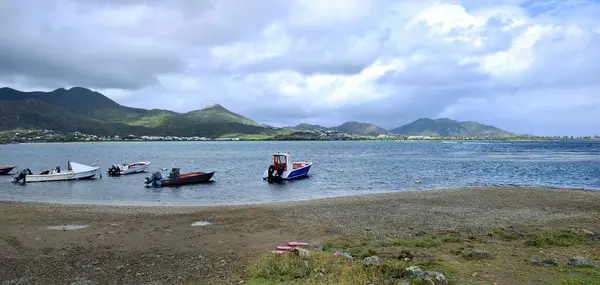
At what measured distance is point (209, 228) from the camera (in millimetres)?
20359

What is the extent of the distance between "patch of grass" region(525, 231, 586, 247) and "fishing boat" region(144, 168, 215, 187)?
123ft

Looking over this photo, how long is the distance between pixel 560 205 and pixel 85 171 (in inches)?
2041

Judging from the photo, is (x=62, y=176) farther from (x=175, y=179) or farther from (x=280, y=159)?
(x=280, y=159)

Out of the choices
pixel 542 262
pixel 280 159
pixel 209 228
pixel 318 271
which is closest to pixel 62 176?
pixel 280 159

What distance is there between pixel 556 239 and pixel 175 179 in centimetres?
3904

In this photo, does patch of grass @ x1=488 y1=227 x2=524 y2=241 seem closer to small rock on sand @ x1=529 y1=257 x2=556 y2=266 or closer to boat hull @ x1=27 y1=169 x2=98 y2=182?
small rock on sand @ x1=529 y1=257 x2=556 y2=266

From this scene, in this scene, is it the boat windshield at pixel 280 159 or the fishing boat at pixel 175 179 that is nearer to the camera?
the fishing boat at pixel 175 179

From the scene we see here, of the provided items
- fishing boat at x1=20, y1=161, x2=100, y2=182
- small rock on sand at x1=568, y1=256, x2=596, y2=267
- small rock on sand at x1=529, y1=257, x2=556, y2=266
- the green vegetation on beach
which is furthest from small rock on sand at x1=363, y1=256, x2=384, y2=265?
fishing boat at x1=20, y1=161, x2=100, y2=182

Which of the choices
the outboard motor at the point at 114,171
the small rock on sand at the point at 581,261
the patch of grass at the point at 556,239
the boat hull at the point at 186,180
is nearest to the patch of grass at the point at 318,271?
the small rock on sand at the point at 581,261

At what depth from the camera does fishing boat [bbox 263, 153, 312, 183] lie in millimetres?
49844

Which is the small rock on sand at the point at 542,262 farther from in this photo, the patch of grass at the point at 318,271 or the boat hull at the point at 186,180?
the boat hull at the point at 186,180

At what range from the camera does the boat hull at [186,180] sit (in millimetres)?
45938

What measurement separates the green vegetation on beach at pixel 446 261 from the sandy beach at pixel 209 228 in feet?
5.37

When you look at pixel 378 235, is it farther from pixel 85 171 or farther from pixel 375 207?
pixel 85 171
